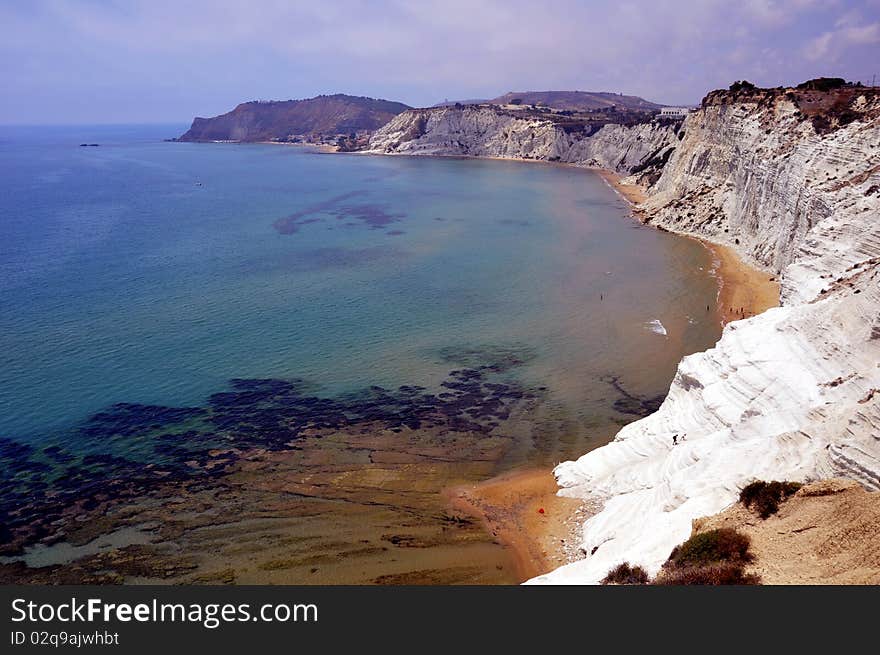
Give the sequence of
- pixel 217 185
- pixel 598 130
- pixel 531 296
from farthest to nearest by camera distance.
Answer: pixel 598 130
pixel 217 185
pixel 531 296

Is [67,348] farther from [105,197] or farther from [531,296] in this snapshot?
[105,197]

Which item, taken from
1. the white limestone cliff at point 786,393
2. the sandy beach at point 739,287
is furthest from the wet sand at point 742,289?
the white limestone cliff at point 786,393

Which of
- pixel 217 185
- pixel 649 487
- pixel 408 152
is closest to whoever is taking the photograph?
pixel 649 487

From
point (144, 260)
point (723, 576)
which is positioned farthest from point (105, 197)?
point (723, 576)

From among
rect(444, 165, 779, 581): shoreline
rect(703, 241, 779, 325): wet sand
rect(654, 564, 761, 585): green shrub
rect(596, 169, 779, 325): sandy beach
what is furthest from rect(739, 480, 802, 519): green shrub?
rect(703, 241, 779, 325): wet sand

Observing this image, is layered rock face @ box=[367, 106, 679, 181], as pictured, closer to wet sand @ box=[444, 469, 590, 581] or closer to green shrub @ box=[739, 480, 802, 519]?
wet sand @ box=[444, 469, 590, 581]

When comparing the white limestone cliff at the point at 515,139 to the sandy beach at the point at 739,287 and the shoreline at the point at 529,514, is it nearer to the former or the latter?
the sandy beach at the point at 739,287
